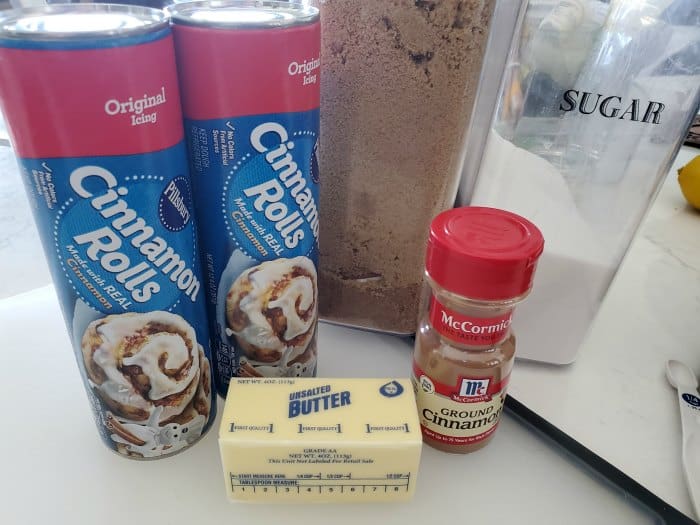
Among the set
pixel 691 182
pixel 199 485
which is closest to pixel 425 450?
pixel 199 485

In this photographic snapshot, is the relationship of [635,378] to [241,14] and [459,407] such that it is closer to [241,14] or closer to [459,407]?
[459,407]

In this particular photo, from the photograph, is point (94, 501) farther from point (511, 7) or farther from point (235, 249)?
point (511, 7)

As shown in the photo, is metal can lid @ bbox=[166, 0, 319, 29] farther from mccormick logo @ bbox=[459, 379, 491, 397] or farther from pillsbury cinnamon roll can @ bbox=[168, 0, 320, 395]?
mccormick logo @ bbox=[459, 379, 491, 397]

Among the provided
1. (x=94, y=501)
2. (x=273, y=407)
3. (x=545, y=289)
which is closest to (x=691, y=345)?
(x=545, y=289)

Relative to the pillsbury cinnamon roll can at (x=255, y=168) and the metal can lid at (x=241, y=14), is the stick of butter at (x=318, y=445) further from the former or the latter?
the metal can lid at (x=241, y=14)

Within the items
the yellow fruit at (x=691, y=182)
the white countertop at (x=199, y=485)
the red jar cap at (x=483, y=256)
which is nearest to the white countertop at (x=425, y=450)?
the white countertop at (x=199, y=485)

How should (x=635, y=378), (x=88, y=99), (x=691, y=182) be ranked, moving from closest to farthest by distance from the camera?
(x=88, y=99)
(x=635, y=378)
(x=691, y=182)
